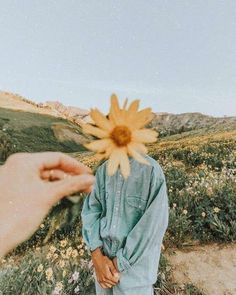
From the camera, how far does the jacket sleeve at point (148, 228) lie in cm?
166

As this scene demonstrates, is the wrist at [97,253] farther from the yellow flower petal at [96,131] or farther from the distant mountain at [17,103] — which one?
the distant mountain at [17,103]

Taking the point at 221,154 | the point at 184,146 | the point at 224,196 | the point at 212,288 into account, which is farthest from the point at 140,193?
the point at 184,146

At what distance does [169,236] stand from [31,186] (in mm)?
3482

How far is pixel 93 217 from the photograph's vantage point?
187cm

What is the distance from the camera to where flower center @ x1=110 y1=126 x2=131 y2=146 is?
0.43 meters

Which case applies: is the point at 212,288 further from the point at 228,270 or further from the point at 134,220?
the point at 134,220

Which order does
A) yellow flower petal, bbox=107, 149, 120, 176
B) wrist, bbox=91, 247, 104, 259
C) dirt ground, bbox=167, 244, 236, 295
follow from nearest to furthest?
yellow flower petal, bbox=107, 149, 120, 176 → wrist, bbox=91, 247, 104, 259 → dirt ground, bbox=167, 244, 236, 295

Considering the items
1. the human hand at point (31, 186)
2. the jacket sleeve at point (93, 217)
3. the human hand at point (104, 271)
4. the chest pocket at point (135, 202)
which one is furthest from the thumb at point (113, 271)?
the human hand at point (31, 186)

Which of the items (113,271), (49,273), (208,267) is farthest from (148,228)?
(208,267)

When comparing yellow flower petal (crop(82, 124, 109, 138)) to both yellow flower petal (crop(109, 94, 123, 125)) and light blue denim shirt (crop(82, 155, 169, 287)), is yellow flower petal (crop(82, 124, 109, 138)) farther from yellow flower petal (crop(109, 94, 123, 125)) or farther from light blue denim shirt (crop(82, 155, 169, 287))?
light blue denim shirt (crop(82, 155, 169, 287))

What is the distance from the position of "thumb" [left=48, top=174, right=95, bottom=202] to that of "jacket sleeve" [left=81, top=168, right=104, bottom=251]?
132 cm

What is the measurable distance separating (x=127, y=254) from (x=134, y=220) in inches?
5.3

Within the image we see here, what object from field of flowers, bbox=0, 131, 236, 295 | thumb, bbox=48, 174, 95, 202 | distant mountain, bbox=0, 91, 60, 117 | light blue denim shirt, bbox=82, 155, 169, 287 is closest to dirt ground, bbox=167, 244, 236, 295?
field of flowers, bbox=0, 131, 236, 295

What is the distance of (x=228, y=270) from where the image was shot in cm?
346
